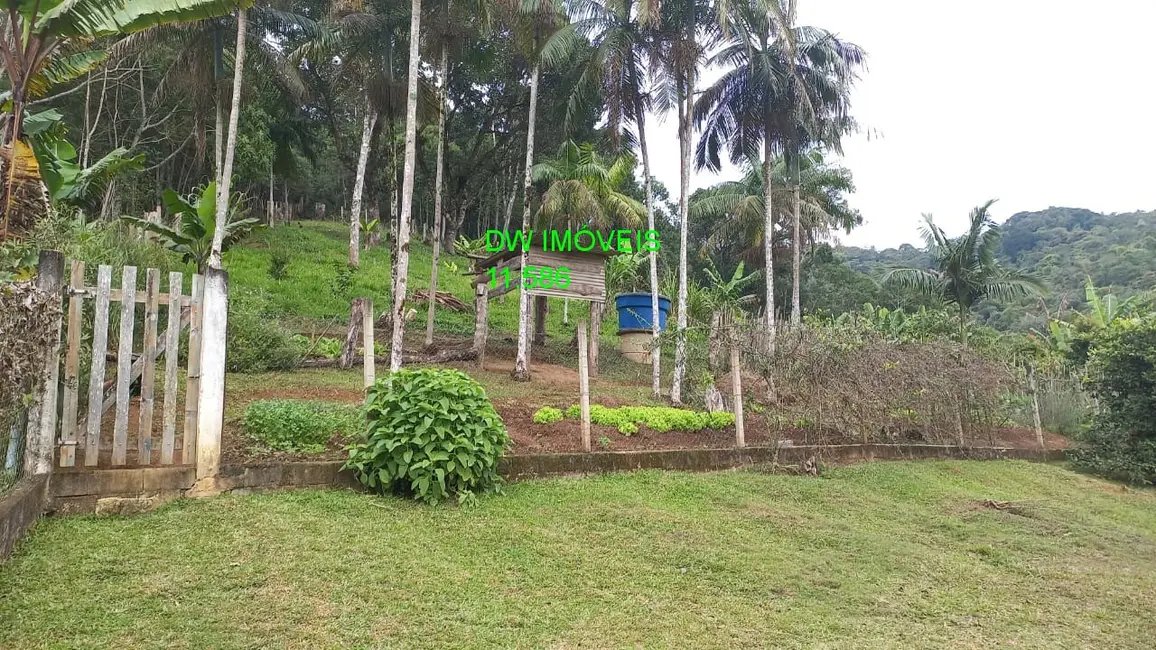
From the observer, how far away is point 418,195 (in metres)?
34.9

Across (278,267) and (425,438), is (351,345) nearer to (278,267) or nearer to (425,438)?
(425,438)

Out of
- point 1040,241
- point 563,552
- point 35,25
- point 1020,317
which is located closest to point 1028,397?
point 563,552

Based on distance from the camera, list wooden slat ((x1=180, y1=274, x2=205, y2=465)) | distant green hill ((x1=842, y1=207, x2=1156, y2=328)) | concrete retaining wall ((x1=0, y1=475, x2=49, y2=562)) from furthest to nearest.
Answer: distant green hill ((x1=842, y1=207, x2=1156, y2=328)) < wooden slat ((x1=180, y1=274, x2=205, y2=465)) < concrete retaining wall ((x1=0, y1=475, x2=49, y2=562))

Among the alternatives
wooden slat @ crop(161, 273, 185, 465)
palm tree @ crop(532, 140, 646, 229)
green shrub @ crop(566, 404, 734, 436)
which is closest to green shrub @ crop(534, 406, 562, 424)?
green shrub @ crop(566, 404, 734, 436)

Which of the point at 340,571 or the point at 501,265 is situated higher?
the point at 501,265

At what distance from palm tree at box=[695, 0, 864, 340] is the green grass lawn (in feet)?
24.2

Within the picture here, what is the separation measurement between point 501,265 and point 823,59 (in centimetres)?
891

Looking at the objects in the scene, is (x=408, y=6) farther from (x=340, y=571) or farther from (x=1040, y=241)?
(x=1040, y=241)

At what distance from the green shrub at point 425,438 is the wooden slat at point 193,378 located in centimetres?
118

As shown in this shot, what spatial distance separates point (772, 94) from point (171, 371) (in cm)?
1304

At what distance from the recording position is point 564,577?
165 inches

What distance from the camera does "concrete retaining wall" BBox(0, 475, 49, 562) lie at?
3.40 metres

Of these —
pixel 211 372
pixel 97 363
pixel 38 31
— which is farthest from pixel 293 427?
pixel 38 31

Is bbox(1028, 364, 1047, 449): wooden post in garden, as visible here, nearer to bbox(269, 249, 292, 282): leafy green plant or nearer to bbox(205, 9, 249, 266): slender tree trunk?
bbox(205, 9, 249, 266): slender tree trunk
